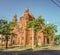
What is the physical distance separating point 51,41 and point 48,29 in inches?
798

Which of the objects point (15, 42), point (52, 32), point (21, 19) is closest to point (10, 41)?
point (15, 42)

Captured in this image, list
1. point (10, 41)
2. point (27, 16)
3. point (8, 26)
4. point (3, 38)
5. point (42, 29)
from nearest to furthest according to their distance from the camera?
point (8, 26), point (3, 38), point (42, 29), point (10, 41), point (27, 16)

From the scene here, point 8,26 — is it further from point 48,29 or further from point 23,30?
point 23,30

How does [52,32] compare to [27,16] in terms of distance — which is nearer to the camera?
[52,32]

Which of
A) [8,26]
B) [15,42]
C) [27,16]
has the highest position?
[27,16]

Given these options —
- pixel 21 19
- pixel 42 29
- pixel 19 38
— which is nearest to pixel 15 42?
pixel 19 38

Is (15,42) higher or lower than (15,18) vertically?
lower

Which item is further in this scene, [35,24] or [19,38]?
[19,38]

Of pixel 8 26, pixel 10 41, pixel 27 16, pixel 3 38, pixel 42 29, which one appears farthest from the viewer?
pixel 27 16

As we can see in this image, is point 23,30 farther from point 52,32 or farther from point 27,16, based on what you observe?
point 52,32

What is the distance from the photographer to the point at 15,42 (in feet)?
306

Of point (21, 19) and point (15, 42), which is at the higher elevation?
point (21, 19)

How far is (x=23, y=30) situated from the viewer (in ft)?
299

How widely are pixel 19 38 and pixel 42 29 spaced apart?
1935 centimetres
